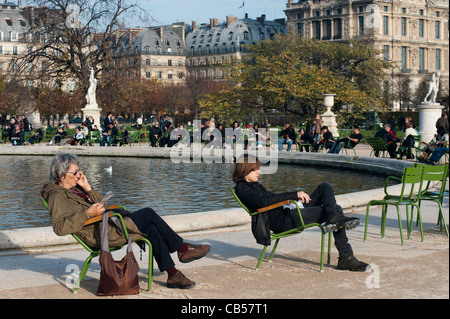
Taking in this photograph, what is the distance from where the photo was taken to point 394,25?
110 metres

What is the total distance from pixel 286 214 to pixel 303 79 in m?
30.3

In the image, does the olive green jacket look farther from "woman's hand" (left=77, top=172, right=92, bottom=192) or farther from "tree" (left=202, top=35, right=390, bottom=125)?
"tree" (left=202, top=35, right=390, bottom=125)

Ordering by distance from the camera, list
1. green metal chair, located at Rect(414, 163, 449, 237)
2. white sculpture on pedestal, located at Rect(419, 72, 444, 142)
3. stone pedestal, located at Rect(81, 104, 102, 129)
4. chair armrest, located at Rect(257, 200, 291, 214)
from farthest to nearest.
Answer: stone pedestal, located at Rect(81, 104, 102, 129) → white sculpture on pedestal, located at Rect(419, 72, 444, 142) → green metal chair, located at Rect(414, 163, 449, 237) → chair armrest, located at Rect(257, 200, 291, 214)

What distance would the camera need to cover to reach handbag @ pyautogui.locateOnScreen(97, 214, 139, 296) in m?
5.96

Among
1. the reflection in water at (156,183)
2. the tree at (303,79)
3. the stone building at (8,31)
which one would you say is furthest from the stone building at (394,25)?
the reflection in water at (156,183)

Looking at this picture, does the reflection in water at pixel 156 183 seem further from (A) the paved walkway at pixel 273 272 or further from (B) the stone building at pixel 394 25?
(B) the stone building at pixel 394 25

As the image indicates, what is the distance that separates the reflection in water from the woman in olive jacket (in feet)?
14.1

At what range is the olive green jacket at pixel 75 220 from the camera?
6062 millimetres

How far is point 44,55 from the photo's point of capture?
37.9m

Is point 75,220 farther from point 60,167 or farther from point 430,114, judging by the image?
point 430,114

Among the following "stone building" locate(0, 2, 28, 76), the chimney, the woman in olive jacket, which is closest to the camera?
the woman in olive jacket

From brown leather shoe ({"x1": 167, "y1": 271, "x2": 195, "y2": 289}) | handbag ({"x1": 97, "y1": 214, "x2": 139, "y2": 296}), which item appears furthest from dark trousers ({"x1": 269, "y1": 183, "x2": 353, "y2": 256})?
handbag ({"x1": 97, "y1": 214, "x2": 139, "y2": 296})

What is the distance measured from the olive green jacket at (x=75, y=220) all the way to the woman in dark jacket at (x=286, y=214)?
1.16 meters
